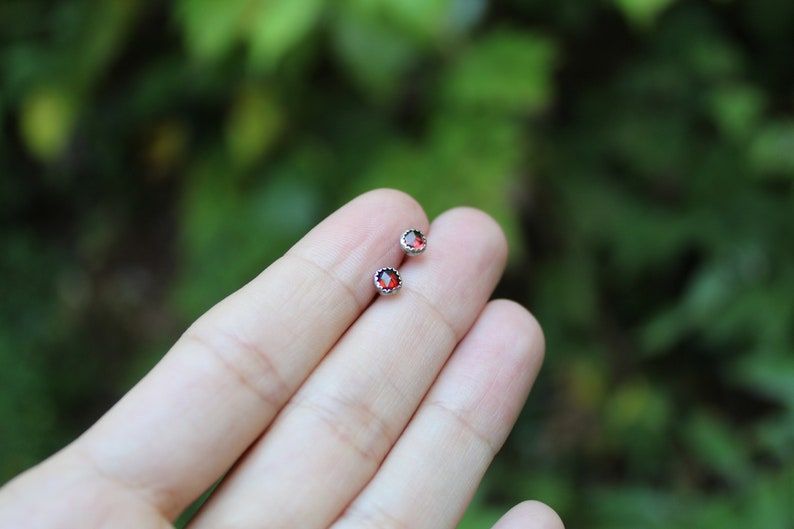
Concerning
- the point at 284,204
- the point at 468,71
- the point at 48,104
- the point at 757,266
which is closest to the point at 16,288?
the point at 48,104

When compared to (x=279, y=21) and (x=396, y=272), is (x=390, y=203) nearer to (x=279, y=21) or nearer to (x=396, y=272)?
(x=396, y=272)

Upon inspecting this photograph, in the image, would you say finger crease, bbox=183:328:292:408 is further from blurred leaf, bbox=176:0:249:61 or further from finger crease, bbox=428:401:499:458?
blurred leaf, bbox=176:0:249:61

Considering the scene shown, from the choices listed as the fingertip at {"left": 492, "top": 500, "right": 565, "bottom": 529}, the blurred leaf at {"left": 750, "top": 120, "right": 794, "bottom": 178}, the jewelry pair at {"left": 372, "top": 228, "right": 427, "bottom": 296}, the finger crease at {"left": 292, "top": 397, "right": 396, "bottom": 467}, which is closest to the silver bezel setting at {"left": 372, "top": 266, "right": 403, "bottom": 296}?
the jewelry pair at {"left": 372, "top": 228, "right": 427, "bottom": 296}

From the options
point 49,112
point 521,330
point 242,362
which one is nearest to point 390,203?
point 521,330

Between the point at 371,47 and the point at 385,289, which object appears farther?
the point at 371,47

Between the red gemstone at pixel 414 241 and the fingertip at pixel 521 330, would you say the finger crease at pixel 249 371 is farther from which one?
the fingertip at pixel 521 330

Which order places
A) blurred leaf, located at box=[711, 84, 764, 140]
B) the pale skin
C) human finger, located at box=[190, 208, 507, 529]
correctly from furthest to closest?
blurred leaf, located at box=[711, 84, 764, 140], human finger, located at box=[190, 208, 507, 529], the pale skin

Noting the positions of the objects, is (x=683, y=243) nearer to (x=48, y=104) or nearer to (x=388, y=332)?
(x=388, y=332)
